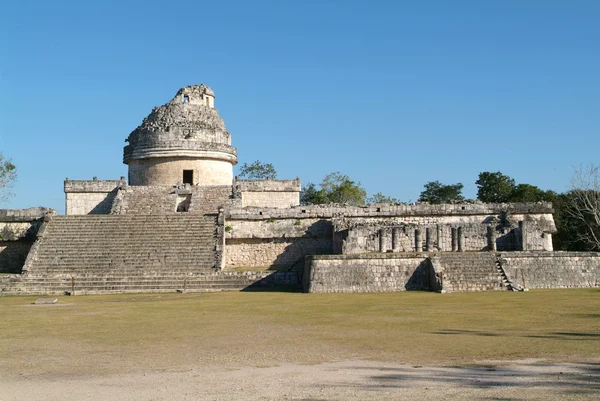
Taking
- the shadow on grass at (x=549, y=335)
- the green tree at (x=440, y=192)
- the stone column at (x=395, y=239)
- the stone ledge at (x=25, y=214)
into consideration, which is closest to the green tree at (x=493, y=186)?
the green tree at (x=440, y=192)

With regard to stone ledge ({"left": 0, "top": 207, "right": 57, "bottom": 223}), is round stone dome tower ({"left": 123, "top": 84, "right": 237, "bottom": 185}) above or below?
above

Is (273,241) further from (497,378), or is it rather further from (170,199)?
(497,378)

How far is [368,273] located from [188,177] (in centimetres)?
1218

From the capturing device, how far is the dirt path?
5.25 metres

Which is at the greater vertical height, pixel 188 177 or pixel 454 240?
pixel 188 177

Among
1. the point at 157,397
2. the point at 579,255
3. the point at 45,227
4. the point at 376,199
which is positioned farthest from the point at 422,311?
the point at 376,199

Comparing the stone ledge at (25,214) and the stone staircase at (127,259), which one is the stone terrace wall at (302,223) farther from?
the stone ledge at (25,214)

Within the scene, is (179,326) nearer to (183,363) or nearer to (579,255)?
(183,363)

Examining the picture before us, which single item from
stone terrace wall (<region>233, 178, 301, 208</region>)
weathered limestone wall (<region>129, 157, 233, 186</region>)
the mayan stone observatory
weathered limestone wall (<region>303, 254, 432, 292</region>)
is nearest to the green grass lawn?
weathered limestone wall (<region>303, 254, 432, 292</region>)

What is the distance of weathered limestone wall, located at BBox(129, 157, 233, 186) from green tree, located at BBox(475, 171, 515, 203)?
16681mm

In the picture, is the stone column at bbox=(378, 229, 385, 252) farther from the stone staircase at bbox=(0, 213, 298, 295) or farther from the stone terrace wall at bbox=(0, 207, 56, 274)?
the stone terrace wall at bbox=(0, 207, 56, 274)

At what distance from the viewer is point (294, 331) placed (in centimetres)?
903

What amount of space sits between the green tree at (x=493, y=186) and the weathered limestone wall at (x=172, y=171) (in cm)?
1668

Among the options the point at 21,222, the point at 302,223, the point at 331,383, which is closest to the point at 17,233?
the point at 21,222
